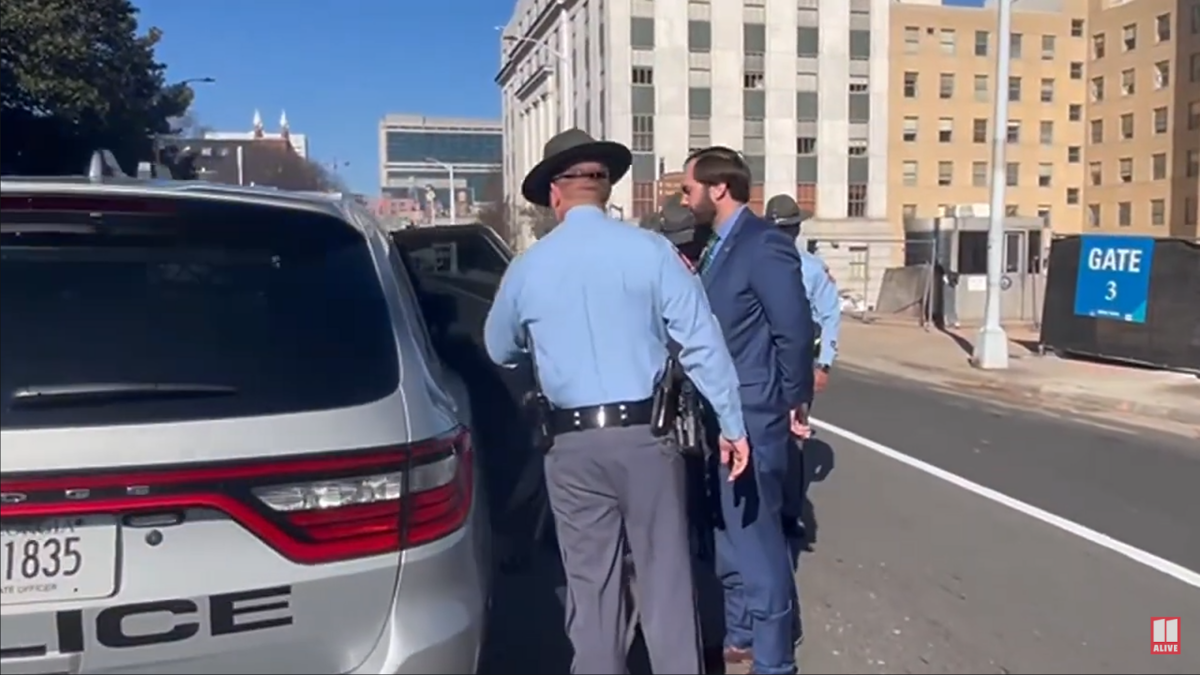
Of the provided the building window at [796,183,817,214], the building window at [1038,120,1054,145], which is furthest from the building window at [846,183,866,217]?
the building window at [1038,120,1054,145]

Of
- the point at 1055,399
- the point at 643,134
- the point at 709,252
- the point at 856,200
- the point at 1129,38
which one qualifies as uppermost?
the point at 1129,38

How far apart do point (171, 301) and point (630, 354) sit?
1.28m

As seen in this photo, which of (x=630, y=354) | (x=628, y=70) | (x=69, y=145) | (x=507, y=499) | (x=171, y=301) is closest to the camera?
(x=171, y=301)

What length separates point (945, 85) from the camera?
7600cm

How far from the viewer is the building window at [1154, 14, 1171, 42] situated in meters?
71.3

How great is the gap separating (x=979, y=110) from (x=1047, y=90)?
6570 millimetres

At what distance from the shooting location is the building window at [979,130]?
7681 cm

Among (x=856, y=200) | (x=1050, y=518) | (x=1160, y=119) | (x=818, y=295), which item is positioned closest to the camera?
(x=1050, y=518)

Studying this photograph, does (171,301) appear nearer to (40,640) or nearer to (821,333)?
(40,640)

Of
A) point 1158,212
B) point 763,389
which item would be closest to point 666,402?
point 763,389

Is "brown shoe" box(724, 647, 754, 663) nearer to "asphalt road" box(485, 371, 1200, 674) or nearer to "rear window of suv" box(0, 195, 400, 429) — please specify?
"asphalt road" box(485, 371, 1200, 674)

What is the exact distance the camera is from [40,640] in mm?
2207

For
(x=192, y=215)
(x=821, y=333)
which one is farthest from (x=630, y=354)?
(x=821, y=333)

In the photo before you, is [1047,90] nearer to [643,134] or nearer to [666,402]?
[643,134]
